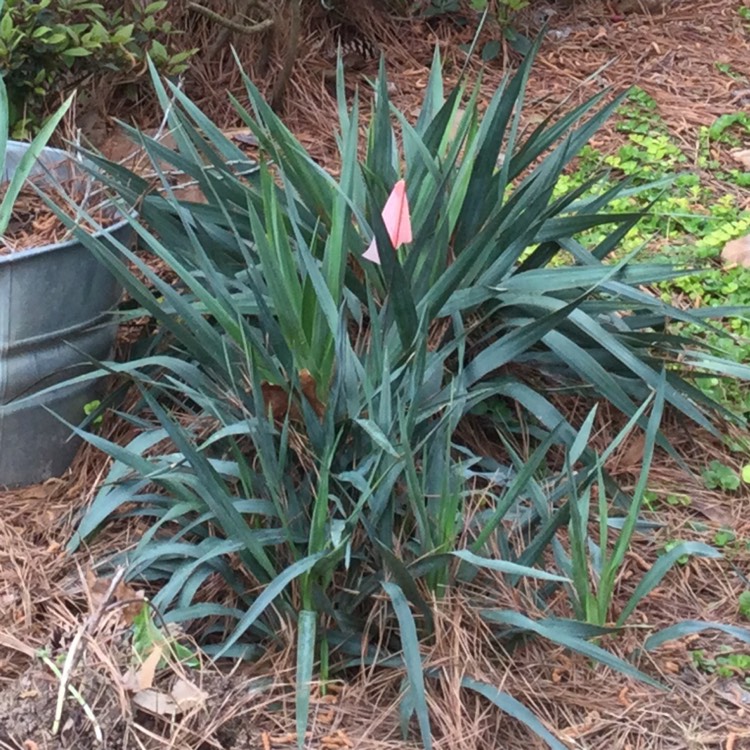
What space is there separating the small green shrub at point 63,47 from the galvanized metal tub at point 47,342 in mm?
408

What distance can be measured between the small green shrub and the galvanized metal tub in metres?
0.41

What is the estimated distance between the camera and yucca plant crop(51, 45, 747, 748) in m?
1.68

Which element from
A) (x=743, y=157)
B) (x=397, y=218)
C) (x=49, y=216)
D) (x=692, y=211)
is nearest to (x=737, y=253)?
(x=692, y=211)

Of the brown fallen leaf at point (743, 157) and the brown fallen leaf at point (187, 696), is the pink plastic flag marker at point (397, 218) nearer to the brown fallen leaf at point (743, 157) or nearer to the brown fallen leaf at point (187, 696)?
the brown fallen leaf at point (187, 696)

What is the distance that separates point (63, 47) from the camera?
8.27 ft

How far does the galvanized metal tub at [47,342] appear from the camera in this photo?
6.57ft

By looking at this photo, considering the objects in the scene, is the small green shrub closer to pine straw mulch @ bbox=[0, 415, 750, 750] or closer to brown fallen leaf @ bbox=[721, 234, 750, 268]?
pine straw mulch @ bbox=[0, 415, 750, 750]

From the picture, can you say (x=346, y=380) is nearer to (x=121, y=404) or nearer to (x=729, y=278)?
(x=121, y=404)

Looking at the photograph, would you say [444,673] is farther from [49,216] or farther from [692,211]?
[692,211]

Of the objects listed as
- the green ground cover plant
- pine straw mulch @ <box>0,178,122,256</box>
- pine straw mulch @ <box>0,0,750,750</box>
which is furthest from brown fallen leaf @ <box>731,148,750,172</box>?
pine straw mulch @ <box>0,178,122,256</box>

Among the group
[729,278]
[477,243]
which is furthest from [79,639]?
[729,278]

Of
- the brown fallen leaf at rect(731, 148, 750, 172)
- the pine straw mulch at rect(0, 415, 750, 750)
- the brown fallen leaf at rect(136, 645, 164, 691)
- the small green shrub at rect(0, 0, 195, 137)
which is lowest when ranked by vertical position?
the pine straw mulch at rect(0, 415, 750, 750)

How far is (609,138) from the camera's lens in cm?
352

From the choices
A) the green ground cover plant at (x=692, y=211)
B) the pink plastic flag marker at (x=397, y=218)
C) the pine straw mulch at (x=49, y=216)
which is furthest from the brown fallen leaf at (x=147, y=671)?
the green ground cover plant at (x=692, y=211)
